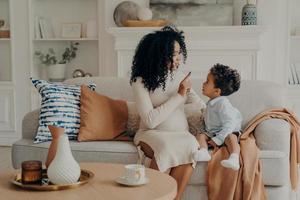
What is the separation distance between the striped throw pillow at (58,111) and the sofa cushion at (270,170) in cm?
85

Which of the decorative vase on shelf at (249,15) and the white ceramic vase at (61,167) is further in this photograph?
the decorative vase on shelf at (249,15)

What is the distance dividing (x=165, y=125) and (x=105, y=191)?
100 centimetres

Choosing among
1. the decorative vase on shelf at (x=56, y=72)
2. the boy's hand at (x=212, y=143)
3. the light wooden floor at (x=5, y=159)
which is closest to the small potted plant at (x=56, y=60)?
the decorative vase on shelf at (x=56, y=72)

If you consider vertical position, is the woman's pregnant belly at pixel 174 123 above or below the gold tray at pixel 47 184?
above

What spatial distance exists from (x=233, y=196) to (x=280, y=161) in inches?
12.7

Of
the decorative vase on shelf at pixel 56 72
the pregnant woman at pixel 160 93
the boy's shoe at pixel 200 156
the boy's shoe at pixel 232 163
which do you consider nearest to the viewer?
the boy's shoe at pixel 232 163

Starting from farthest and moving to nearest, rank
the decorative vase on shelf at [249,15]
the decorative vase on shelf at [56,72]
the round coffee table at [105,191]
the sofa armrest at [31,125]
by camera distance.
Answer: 1. the decorative vase on shelf at [56,72]
2. the decorative vase on shelf at [249,15]
3. the sofa armrest at [31,125]
4. the round coffee table at [105,191]

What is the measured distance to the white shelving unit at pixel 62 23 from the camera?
551 cm

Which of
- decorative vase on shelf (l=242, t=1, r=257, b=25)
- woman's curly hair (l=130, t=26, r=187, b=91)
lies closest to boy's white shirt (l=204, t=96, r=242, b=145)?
woman's curly hair (l=130, t=26, r=187, b=91)

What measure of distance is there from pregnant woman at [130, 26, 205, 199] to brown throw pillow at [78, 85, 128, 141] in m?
0.20

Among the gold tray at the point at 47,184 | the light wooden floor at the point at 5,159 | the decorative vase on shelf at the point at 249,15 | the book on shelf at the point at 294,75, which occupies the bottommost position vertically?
the light wooden floor at the point at 5,159

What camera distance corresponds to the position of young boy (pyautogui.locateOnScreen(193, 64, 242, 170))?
2.87 metres

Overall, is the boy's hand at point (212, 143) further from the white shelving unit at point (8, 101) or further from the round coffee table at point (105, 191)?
the white shelving unit at point (8, 101)

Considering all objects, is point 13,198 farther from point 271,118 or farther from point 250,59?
point 250,59
